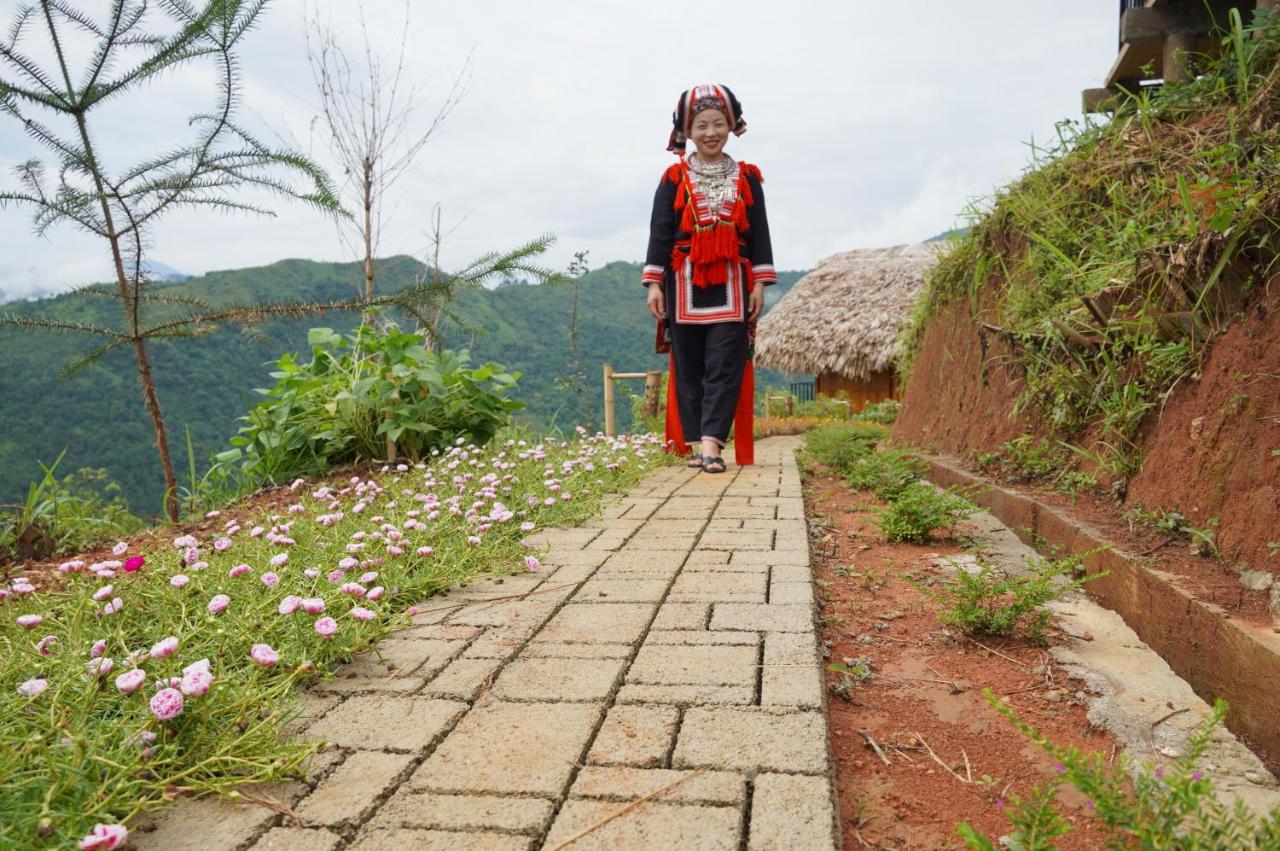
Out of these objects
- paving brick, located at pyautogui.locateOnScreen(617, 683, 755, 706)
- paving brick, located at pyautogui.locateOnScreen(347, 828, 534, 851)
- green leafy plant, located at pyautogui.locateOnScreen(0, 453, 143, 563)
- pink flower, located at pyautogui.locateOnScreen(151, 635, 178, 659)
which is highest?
pink flower, located at pyautogui.locateOnScreen(151, 635, 178, 659)

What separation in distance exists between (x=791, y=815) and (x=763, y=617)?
2.63 ft

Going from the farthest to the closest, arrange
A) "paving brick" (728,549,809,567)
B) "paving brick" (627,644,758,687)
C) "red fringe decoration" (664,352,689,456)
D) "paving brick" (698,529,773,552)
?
"red fringe decoration" (664,352,689,456) → "paving brick" (698,529,773,552) → "paving brick" (728,549,809,567) → "paving brick" (627,644,758,687)

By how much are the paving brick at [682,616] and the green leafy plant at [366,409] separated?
2.71m

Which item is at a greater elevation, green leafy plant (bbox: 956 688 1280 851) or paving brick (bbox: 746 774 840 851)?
green leafy plant (bbox: 956 688 1280 851)

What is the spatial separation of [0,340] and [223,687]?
3.37 metres

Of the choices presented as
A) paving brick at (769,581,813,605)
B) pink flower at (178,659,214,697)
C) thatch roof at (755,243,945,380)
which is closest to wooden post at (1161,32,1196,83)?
paving brick at (769,581,813,605)

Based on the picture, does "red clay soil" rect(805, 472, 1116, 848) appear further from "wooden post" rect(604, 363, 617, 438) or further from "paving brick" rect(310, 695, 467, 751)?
"wooden post" rect(604, 363, 617, 438)

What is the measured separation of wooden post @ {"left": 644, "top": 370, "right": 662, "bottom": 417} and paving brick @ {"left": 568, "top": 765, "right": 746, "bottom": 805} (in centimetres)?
797

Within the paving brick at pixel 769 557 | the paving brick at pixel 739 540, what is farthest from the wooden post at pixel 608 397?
the paving brick at pixel 769 557

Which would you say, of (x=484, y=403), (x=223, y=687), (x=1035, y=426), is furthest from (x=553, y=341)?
(x=223, y=687)

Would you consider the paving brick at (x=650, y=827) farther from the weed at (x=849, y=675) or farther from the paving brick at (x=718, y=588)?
the paving brick at (x=718, y=588)

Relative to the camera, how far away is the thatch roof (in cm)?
1562

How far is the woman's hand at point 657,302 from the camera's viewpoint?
4.58 meters


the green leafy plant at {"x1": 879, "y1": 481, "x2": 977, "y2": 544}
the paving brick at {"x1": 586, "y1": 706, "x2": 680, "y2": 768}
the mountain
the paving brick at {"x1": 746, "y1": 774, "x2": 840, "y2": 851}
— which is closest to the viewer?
the paving brick at {"x1": 746, "y1": 774, "x2": 840, "y2": 851}
